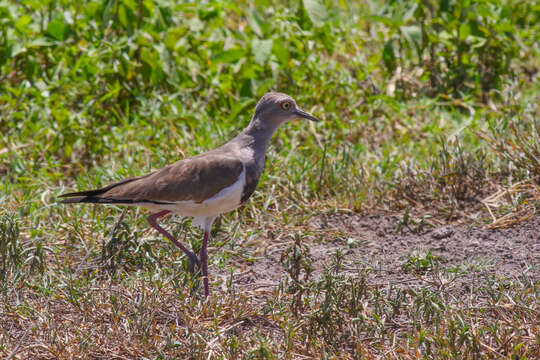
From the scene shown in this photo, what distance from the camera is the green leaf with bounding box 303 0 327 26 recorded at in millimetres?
5957

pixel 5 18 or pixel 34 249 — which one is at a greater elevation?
pixel 5 18

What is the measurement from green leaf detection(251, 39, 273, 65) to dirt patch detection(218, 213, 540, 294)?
1476 mm

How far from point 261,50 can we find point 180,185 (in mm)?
1969

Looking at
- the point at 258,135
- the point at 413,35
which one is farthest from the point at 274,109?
the point at 413,35

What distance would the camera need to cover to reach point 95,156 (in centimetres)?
601

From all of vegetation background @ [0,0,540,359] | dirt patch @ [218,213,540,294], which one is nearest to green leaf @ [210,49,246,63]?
vegetation background @ [0,0,540,359]

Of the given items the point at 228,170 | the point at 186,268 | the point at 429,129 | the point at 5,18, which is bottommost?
the point at 429,129

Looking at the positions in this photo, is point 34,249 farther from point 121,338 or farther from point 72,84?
point 72,84

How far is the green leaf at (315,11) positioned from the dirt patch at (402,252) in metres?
1.72

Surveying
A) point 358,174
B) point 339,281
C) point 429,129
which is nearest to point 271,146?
point 358,174

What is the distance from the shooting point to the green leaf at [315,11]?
5957 millimetres

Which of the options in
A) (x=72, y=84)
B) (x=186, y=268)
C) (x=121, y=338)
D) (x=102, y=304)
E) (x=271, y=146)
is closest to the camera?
(x=121, y=338)

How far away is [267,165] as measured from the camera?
17.8 ft

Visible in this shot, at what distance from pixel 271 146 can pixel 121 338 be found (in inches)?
102
